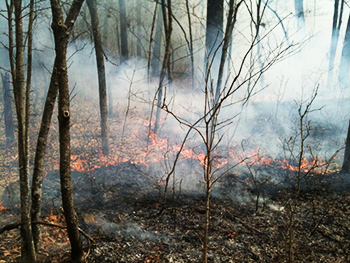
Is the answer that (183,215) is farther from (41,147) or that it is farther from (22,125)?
(22,125)

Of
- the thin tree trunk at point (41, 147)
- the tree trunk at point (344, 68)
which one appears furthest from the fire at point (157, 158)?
the tree trunk at point (344, 68)

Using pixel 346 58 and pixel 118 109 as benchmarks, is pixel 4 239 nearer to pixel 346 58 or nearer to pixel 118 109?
pixel 118 109

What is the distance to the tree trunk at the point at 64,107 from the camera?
2793 mm

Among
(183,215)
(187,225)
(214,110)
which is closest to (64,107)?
(214,110)

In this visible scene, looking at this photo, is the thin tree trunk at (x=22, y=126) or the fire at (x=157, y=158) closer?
the thin tree trunk at (x=22, y=126)

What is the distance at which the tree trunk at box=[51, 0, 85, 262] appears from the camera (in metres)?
2.79

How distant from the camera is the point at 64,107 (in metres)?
2.88

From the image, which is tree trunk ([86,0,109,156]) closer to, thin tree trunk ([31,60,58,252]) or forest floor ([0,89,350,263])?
forest floor ([0,89,350,263])

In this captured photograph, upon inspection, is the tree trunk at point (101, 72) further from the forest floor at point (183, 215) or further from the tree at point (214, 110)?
the tree at point (214, 110)

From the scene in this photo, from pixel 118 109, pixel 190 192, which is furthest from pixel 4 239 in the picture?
pixel 118 109

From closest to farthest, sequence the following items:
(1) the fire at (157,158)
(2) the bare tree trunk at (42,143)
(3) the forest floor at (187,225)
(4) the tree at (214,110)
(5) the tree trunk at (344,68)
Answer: (4) the tree at (214,110)
(2) the bare tree trunk at (42,143)
(3) the forest floor at (187,225)
(1) the fire at (157,158)
(5) the tree trunk at (344,68)

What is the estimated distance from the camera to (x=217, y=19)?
9.37 m

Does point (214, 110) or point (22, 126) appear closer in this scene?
point (214, 110)

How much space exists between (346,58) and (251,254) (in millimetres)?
15443
